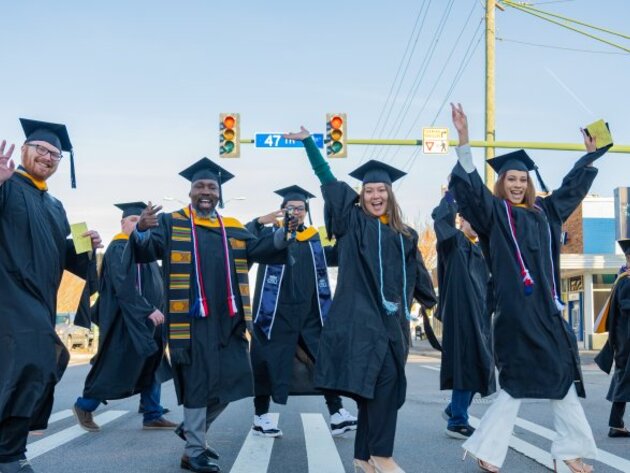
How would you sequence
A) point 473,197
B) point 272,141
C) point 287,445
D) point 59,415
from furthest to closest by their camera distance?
1. point 272,141
2. point 59,415
3. point 287,445
4. point 473,197

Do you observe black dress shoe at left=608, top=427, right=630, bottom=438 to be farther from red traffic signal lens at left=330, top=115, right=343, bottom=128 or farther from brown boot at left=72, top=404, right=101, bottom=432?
red traffic signal lens at left=330, top=115, right=343, bottom=128

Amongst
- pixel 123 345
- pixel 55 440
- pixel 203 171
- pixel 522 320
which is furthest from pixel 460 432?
pixel 55 440

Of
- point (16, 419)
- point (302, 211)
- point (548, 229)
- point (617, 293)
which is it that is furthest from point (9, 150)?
point (617, 293)

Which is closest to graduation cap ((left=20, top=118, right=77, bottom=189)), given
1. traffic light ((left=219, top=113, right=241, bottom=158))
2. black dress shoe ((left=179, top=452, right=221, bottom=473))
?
black dress shoe ((left=179, top=452, right=221, bottom=473))

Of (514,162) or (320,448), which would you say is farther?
(320,448)

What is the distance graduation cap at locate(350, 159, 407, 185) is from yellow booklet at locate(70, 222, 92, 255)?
185 centimetres

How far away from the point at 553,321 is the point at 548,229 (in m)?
0.66

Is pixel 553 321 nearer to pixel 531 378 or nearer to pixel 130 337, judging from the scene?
pixel 531 378

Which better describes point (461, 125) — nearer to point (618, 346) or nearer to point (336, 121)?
point (618, 346)

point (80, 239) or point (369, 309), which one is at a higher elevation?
point (80, 239)

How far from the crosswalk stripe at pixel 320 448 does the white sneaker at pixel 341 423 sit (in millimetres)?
88

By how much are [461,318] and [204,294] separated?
8.36 feet

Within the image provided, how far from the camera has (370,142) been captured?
722 inches

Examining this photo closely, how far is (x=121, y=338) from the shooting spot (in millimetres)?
9062
